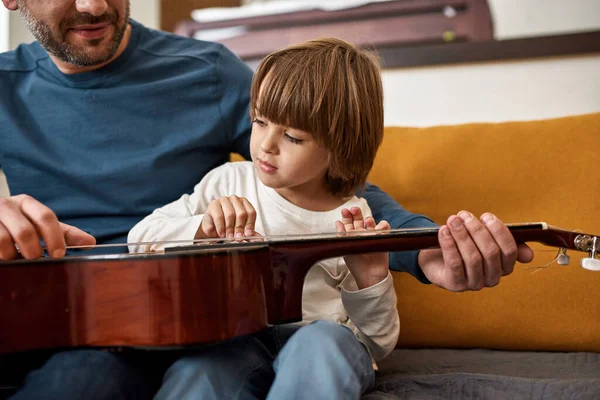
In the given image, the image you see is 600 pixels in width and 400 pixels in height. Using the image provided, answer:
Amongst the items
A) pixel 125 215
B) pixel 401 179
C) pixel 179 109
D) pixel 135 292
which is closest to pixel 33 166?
pixel 125 215

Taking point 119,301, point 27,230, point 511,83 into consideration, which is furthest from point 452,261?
point 511,83

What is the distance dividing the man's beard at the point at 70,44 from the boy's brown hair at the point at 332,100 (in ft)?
1.13

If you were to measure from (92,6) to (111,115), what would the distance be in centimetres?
22

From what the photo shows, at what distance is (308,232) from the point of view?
47.1 inches

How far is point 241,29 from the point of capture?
2.27 metres

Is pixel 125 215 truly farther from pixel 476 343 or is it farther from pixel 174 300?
pixel 476 343

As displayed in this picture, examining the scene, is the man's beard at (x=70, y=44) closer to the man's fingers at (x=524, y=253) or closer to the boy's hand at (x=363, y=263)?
the boy's hand at (x=363, y=263)

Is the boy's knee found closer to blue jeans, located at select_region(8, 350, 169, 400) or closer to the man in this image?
blue jeans, located at select_region(8, 350, 169, 400)

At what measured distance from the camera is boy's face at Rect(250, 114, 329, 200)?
1.13 metres

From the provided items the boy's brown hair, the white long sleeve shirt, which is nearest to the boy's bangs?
the boy's brown hair

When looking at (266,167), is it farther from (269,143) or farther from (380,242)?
(380,242)

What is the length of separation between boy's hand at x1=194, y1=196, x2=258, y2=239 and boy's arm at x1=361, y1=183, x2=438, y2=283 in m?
0.26

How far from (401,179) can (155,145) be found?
57 centimetres

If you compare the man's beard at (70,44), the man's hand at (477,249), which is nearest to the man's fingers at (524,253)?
the man's hand at (477,249)
